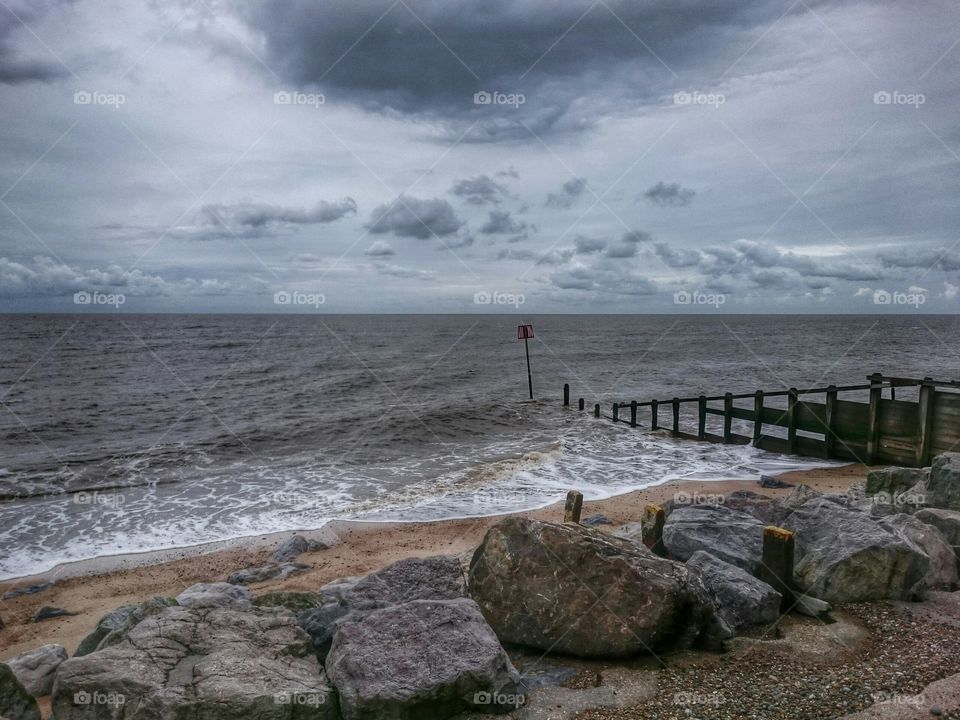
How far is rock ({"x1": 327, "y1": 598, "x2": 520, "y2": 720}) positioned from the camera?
5.05 metres

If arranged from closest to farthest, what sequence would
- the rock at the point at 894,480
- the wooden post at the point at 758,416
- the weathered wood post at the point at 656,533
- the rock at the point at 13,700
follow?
the rock at the point at 13,700, the weathered wood post at the point at 656,533, the rock at the point at 894,480, the wooden post at the point at 758,416

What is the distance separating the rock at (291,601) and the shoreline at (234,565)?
10.0 feet

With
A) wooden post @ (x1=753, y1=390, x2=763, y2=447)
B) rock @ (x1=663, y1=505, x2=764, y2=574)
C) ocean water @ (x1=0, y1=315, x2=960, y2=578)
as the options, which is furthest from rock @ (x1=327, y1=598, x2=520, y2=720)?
wooden post @ (x1=753, y1=390, x2=763, y2=447)

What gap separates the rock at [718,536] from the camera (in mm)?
7859

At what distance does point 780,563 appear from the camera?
7.04 meters

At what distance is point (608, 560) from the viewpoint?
20.7 feet

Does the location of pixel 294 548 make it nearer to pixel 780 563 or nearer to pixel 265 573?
pixel 265 573

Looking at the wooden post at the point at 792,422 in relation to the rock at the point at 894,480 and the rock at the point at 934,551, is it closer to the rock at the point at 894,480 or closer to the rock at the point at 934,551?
the rock at the point at 894,480

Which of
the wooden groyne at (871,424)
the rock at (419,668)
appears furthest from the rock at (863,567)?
the wooden groyne at (871,424)

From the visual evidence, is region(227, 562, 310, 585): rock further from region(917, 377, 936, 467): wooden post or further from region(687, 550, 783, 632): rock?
region(917, 377, 936, 467): wooden post

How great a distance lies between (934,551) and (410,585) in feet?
21.9

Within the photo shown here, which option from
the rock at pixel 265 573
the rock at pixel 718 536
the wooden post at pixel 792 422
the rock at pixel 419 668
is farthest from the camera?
A: the wooden post at pixel 792 422

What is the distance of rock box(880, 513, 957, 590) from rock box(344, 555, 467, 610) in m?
5.51

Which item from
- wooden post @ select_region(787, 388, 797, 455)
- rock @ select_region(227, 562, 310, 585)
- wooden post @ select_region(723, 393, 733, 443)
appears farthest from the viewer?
wooden post @ select_region(723, 393, 733, 443)
